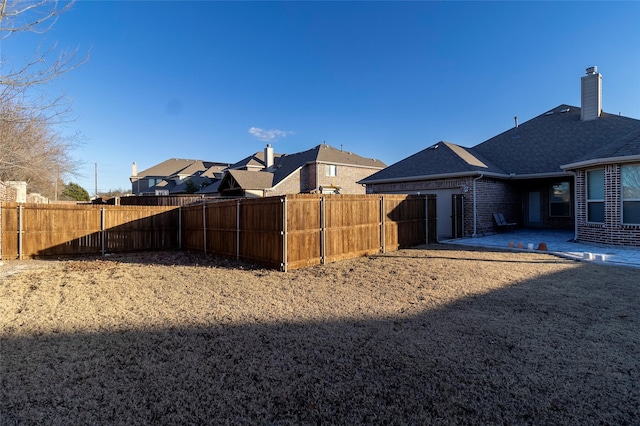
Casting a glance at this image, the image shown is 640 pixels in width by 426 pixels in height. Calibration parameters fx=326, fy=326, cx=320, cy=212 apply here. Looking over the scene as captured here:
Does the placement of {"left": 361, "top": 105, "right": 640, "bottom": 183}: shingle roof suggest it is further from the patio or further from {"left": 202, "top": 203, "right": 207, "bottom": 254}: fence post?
{"left": 202, "top": 203, "right": 207, "bottom": 254}: fence post

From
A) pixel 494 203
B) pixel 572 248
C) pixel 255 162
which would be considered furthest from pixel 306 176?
pixel 572 248

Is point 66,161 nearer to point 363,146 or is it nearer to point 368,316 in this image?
point 368,316

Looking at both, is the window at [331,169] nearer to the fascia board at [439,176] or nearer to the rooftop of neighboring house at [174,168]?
the fascia board at [439,176]

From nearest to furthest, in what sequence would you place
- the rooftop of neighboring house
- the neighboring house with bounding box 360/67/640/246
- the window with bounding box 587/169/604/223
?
the window with bounding box 587/169/604/223 < the neighboring house with bounding box 360/67/640/246 < the rooftop of neighboring house

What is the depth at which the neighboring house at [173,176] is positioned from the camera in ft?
140

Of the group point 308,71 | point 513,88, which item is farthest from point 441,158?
point 308,71

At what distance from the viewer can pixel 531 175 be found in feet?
49.8

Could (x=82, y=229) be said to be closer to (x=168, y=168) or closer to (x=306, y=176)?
(x=306, y=176)

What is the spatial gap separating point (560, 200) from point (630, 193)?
641 cm

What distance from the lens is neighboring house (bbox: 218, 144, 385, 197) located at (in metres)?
28.0

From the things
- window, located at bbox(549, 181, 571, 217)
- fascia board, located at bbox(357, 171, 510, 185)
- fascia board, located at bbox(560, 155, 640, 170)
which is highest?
fascia board, located at bbox(357, 171, 510, 185)

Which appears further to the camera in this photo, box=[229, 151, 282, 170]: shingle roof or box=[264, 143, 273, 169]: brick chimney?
box=[229, 151, 282, 170]: shingle roof

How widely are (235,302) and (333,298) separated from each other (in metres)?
1.62

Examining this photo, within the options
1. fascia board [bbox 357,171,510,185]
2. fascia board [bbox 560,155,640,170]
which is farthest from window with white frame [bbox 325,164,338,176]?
fascia board [bbox 560,155,640,170]
